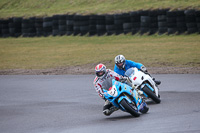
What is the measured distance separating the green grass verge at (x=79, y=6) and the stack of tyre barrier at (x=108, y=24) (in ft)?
4.93

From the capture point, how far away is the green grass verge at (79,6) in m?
27.7

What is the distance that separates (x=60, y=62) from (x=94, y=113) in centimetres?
1278

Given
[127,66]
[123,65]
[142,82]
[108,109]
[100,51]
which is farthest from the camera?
[100,51]

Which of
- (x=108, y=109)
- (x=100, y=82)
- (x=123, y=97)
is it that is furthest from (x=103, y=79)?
(x=123, y=97)

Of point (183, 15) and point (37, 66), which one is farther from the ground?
point (183, 15)

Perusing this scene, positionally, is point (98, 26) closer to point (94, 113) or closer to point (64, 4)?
point (64, 4)

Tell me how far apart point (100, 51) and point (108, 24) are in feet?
10.6

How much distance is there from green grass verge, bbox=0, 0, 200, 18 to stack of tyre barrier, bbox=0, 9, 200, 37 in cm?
150

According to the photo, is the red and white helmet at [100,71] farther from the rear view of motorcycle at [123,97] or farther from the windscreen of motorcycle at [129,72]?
the windscreen of motorcycle at [129,72]

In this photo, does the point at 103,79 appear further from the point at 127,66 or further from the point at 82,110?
the point at 127,66

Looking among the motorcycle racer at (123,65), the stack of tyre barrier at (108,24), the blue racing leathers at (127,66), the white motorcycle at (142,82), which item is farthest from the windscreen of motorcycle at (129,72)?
the stack of tyre barrier at (108,24)

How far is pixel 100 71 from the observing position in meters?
9.19

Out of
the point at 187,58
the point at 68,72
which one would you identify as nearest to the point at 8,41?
the point at 68,72

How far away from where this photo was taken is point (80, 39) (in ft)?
94.8
